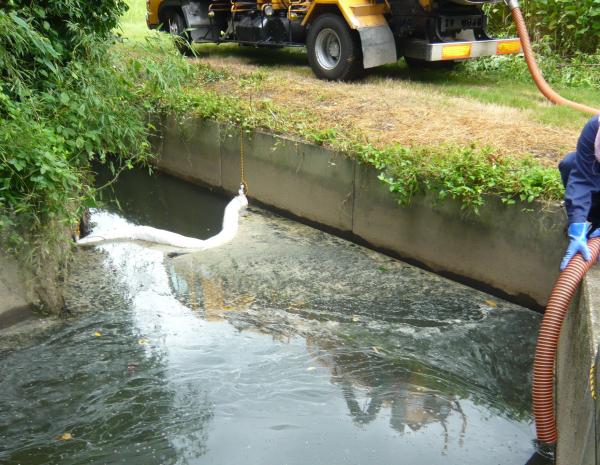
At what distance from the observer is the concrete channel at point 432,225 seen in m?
3.67

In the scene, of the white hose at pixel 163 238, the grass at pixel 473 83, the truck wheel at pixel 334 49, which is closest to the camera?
the white hose at pixel 163 238

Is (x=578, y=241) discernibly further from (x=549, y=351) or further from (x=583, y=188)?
(x=549, y=351)

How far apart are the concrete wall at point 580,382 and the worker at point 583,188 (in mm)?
199

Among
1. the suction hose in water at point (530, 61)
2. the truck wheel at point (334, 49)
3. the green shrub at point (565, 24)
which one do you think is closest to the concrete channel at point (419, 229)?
the truck wheel at point (334, 49)

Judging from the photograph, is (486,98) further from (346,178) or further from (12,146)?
(12,146)

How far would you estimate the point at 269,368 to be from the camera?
4.79m

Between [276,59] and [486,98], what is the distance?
4585 millimetres

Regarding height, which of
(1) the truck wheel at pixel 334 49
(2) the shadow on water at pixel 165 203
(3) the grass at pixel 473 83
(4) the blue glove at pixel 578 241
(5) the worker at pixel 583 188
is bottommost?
(2) the shadow on water at pixel 165 203

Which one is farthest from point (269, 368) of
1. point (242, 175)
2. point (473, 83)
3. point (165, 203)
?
point (473, 83)

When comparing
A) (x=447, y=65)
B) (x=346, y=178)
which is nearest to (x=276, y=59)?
(x=447, y=65)

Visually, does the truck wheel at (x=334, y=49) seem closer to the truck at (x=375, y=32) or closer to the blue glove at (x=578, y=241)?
the truck at (x=375, y=32)

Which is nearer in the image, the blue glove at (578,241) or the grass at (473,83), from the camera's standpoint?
the blue glove at (578,241)

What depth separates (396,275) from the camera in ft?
20.7

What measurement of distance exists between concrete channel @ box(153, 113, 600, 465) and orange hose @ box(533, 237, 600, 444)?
9 centimetres
